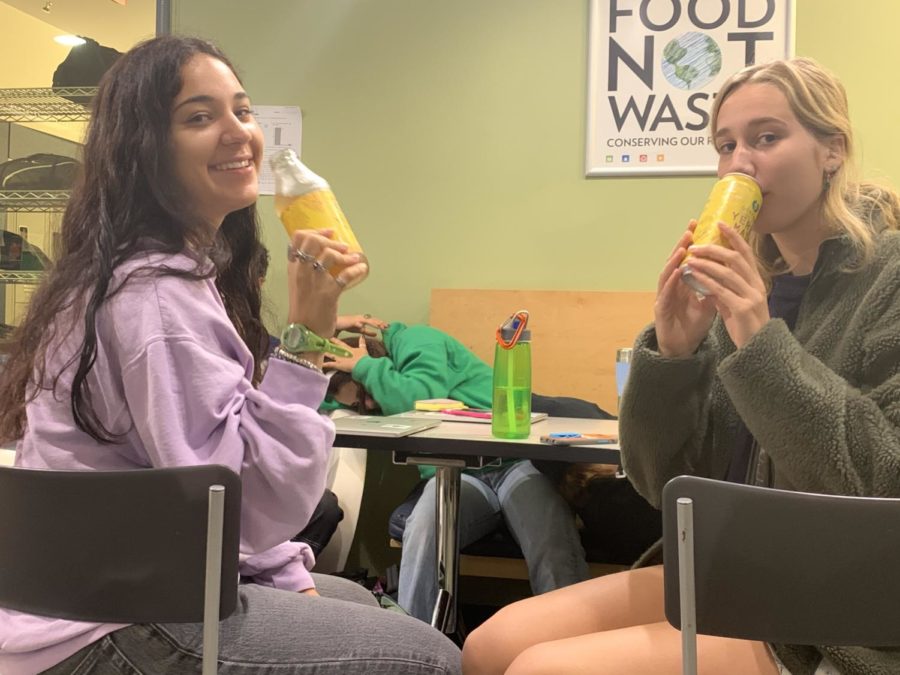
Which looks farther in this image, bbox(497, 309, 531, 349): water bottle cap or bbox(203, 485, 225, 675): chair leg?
bbox(497, 309, 531, 349): water bottle cap

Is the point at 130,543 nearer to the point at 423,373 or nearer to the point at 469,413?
the point at 469,413

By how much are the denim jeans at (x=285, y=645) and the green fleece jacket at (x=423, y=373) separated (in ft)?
4.98

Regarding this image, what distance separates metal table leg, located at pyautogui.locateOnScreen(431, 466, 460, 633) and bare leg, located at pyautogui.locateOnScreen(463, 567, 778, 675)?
68 centimetres

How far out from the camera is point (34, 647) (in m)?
0.96

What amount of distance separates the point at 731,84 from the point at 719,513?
76 centimetres

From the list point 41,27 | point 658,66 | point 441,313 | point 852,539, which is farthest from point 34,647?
point 41,27

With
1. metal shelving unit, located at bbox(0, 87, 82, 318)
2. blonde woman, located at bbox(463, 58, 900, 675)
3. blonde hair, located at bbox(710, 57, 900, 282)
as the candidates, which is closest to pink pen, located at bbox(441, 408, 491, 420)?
blonde woman, located at bbox(463, 58, 900, 675)

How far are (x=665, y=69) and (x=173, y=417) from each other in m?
2.63

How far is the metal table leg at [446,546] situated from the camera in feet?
6.67

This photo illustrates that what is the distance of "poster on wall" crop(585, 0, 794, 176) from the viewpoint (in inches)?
120

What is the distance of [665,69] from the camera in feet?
10.2

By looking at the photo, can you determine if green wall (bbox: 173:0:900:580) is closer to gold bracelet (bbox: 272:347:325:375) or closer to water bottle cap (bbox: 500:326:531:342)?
water bottle cap (bbox: 500:326:531:342)

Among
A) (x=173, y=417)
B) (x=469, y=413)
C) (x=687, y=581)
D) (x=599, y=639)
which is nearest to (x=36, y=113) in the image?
(x=469, y=413)

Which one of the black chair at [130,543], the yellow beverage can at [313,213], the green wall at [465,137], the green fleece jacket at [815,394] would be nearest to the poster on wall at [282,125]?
the green wall at [465,137]
